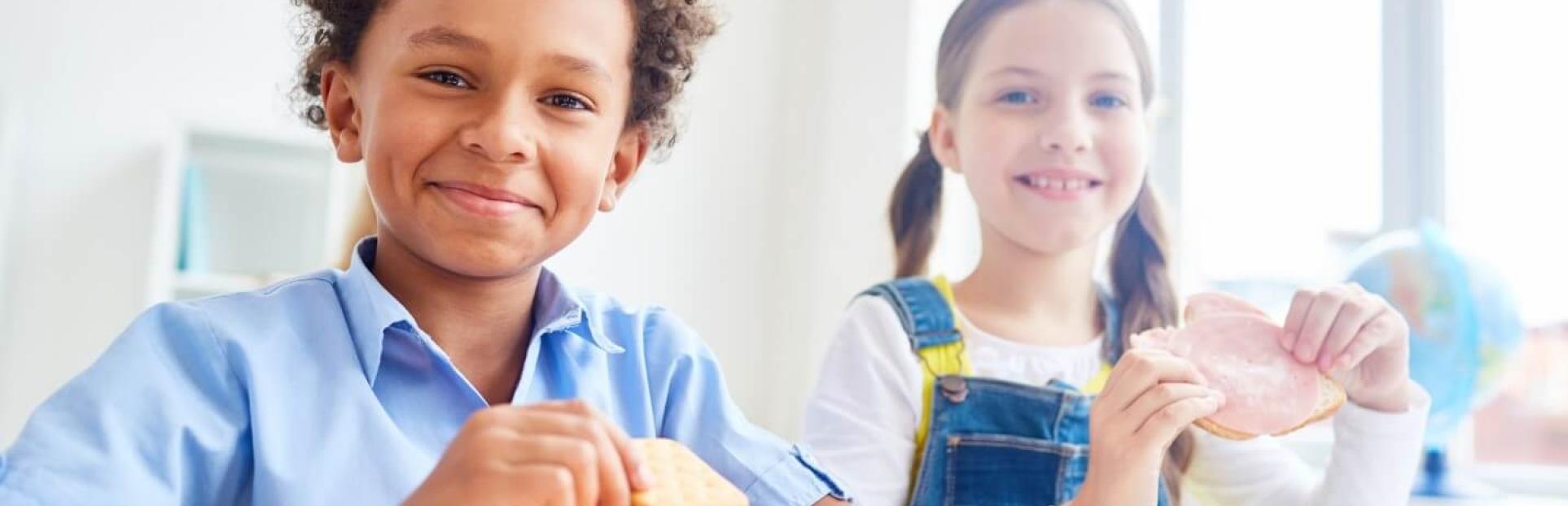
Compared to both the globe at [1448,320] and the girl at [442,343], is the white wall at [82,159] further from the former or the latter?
the globe at [1448,320]

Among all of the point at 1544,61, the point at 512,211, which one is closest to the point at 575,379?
the point at 512,211

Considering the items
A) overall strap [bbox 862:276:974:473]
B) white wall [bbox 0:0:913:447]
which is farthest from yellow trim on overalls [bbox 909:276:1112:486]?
white wall [bbox 0:0:913:447]

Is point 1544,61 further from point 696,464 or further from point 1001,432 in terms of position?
point 696,464

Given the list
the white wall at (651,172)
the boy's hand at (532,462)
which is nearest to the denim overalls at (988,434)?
the boy's hand at (532,462)

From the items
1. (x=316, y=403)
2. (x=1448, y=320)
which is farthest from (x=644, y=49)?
(x=1448, y=320)

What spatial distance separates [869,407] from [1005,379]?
140mm

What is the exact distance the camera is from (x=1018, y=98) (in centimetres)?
119

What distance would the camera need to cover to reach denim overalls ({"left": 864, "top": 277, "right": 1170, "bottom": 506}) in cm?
114

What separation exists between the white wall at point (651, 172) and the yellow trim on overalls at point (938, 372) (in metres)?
1.42

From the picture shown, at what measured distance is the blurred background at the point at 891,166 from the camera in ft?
7.57

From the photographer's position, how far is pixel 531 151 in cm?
78

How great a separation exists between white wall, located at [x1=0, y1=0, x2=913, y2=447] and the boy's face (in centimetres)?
165

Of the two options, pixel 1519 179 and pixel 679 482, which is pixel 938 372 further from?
pixel 1519 179

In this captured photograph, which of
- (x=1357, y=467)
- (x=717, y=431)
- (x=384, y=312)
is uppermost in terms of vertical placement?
(x=384, y=312)
